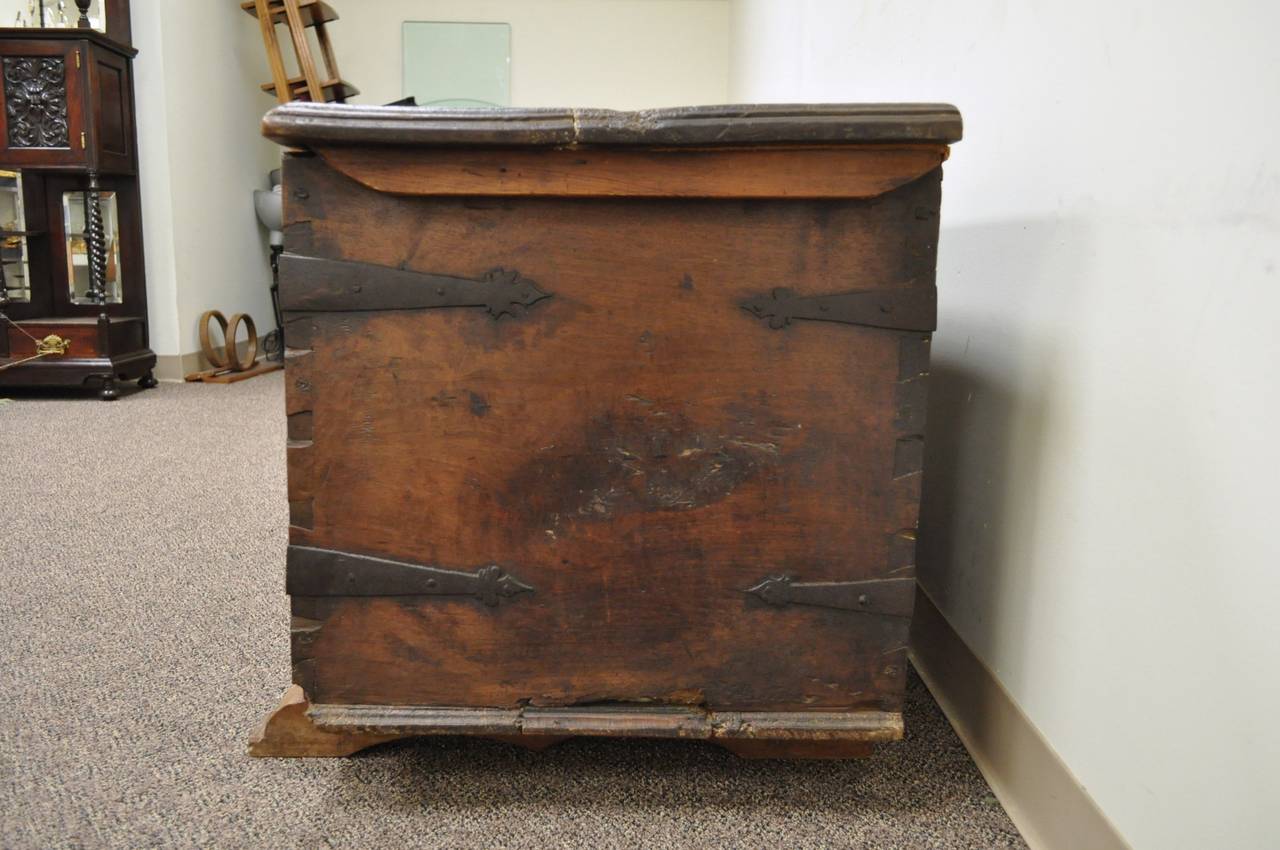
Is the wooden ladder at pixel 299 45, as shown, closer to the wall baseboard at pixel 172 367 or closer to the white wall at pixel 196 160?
the white wall at pixel 196 160

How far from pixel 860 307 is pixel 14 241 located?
3.75 metres

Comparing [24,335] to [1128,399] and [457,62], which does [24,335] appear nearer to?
[457,62]

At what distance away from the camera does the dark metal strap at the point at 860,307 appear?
0.87 m

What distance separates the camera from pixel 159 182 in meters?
3.67

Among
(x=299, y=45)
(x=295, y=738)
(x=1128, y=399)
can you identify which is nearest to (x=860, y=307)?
(x=1128, y=399)

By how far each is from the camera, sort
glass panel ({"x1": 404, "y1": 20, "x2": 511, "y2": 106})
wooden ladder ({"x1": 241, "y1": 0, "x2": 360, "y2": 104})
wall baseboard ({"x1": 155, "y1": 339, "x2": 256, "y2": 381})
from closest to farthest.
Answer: wall baseboard ({"x1": 155, "y1": 339, "x2": 256, "y2": 381}), wooden ladder ({"x1": 241, "y1": 0, "x2": 360, "y2": 104}), glass panel ({"x1": 404, "y1": 20, "x2": 511, "y2": 106})

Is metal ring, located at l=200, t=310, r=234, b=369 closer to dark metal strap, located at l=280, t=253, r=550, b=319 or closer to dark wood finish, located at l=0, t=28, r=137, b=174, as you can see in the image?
dark wood finish, located at l=0, t=28, r=137, b=174

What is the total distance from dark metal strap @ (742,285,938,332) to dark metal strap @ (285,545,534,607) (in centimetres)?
38

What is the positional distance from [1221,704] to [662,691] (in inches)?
19.8

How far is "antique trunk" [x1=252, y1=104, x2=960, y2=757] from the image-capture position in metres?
0.85

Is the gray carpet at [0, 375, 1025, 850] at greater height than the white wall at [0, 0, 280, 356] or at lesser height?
lesser

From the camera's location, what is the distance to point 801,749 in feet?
3.36

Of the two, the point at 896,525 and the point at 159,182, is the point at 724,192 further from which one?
the point at 159,182

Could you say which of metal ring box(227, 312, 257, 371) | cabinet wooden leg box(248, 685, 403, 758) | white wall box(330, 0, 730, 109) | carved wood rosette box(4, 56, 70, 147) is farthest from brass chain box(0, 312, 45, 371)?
cabinet wooden leg box(248, 685, 403, 758)
